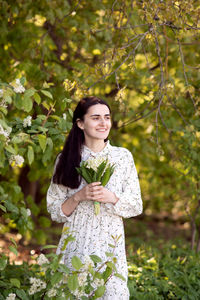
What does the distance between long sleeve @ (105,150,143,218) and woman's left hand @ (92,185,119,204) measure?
35 mm

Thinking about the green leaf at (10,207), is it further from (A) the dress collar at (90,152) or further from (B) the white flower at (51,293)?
(B) the white flower at (51,293)

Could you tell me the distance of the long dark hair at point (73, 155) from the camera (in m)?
2.68

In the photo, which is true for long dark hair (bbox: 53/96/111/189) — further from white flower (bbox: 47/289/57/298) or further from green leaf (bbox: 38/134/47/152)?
white flower (bbox: 47/289/57/298)

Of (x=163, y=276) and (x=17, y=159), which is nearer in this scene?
(x=17, y=159)

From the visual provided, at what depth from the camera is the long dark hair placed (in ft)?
8.79

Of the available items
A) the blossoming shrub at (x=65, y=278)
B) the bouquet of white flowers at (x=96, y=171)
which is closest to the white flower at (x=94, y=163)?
the bouquet of white flowers at (x=96, y=171)

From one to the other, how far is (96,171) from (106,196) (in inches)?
6.4

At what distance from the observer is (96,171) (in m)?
2.49

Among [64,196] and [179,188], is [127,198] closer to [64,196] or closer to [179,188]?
[64,196]

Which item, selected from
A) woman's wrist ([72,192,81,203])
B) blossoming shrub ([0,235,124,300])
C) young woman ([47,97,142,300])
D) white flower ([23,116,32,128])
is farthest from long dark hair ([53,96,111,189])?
blossoming shrub ([0,235,124,300])

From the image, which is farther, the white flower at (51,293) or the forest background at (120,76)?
the forest background at (120,76)

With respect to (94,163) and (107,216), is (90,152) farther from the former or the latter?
(107,216)

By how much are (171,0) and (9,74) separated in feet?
6.05

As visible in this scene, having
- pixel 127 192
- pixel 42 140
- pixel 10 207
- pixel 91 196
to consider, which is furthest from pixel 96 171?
pixel 10 207
